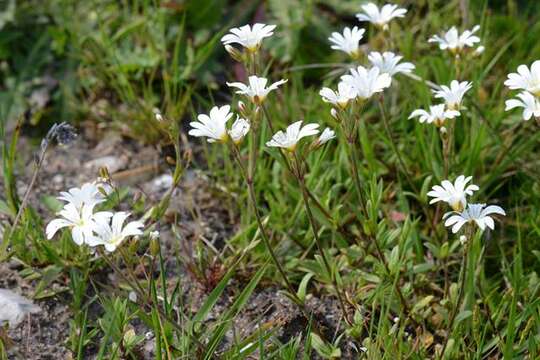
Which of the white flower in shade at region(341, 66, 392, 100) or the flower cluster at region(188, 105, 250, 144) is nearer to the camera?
the flower cluster at region(188, 105, 250, 144)

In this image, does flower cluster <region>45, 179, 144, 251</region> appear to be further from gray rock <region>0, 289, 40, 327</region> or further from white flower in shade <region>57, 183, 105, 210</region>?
gray rock <region>0, 289, 40, 327</region>

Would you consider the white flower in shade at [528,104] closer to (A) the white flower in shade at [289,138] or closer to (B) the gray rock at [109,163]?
(A) the white flower in shade at [289,138]

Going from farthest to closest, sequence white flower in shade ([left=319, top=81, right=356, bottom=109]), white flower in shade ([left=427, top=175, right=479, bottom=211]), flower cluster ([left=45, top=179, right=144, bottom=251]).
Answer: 1. white flower in shade ([left=319, top=81, right=356, bottom=109])
2. white flower in shade ([left=427, top=175, right=479, bottom=211])
3. flower cluster ([left=45, top=179, right=144, bottom=251])

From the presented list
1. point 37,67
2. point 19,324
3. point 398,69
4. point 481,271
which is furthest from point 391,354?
point 37,67

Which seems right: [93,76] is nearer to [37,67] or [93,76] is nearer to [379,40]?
[37,67]

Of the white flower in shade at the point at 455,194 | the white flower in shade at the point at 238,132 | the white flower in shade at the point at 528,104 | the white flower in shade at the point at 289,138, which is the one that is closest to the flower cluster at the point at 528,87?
the white flower in shade at the point at 528,104

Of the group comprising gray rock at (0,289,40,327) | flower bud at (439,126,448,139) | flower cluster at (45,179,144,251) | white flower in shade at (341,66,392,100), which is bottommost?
gray rock at (0,289,40,327)

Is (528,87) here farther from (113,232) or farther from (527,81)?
(113,232)

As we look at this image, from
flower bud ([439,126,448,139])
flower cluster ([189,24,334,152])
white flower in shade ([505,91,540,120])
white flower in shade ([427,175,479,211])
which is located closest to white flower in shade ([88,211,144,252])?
flower cluster ([189,24,334,152])
